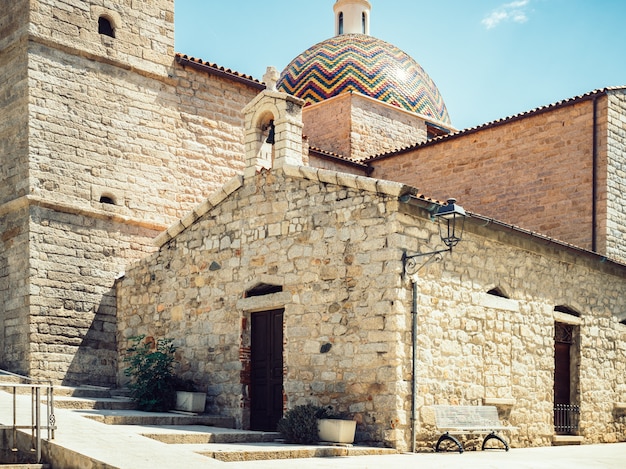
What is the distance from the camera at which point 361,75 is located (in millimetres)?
23766

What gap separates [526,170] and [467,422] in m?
7.98

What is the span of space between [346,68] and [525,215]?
8493mm

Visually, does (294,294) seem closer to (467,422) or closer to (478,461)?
(467,422)

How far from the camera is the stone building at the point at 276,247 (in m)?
11.1

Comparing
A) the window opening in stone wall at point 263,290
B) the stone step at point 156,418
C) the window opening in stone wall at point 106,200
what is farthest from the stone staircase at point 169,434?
the window opening in stone wall at point 106,200

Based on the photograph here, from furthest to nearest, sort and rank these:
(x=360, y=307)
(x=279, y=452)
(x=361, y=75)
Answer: (x=361, y=75) → (x=360, y=307) → (x=279, y=452)

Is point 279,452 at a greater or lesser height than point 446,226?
lesser

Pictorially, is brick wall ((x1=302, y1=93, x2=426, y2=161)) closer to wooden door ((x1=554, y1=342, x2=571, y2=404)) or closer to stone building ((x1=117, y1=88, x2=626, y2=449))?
stone building ((x1=117, y1=88, x2=626, y2=449))

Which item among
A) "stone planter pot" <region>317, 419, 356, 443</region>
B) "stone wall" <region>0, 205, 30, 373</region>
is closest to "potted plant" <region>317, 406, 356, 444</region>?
"stone planter pot" <region>317, 419, 356, 443</region>

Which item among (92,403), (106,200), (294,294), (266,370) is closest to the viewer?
(294,294)

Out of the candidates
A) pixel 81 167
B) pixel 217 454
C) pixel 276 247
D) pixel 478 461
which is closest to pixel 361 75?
pixel 81 167

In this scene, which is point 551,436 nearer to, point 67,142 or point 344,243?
point 344,243

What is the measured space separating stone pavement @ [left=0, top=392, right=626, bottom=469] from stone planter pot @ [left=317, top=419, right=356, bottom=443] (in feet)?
0.78

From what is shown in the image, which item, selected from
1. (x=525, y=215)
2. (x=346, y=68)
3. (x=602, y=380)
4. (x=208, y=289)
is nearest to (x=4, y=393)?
(x=208, y=289)
